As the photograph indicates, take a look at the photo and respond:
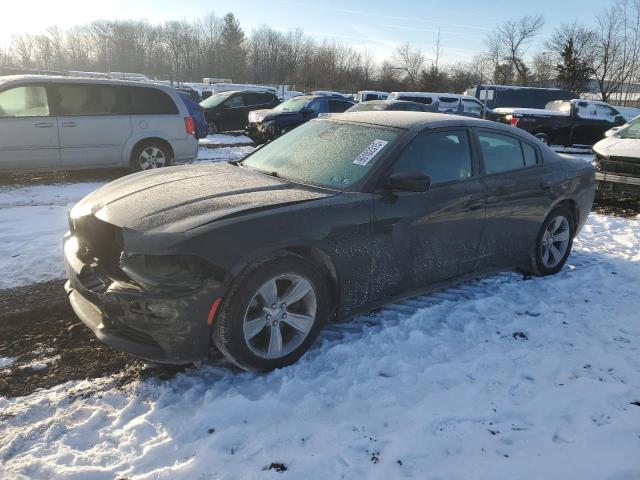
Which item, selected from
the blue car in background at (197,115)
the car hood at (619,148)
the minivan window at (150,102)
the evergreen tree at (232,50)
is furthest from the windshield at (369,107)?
the evergreen tree at (232,50)

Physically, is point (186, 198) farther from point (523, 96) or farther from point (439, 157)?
point (523, 96)

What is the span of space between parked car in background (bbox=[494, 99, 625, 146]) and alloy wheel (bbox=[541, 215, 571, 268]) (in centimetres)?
1275

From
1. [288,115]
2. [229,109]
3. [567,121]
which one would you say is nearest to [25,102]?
[288,115]

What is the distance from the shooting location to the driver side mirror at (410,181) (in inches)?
134

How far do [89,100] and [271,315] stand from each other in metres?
7.29

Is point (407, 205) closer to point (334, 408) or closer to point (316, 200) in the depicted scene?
point (316, 200)

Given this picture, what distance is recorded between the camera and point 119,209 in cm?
316

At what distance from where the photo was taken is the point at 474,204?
4086 mm

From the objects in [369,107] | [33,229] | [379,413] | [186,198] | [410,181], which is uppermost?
[369,107]

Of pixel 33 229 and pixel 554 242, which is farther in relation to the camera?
pixel 33 229

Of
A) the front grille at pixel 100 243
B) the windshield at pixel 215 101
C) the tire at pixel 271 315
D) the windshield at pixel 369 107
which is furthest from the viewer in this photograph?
the windshield at pixel 215 101

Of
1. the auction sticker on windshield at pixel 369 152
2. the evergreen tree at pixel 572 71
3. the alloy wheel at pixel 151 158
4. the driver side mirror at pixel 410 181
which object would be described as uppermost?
the evergreen tree at pixel 572 71

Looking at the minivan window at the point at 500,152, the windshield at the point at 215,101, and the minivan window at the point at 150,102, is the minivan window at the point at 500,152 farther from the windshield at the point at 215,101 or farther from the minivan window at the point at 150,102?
the windshield at the point at 215,101

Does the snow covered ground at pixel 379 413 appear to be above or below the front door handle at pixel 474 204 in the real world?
below
